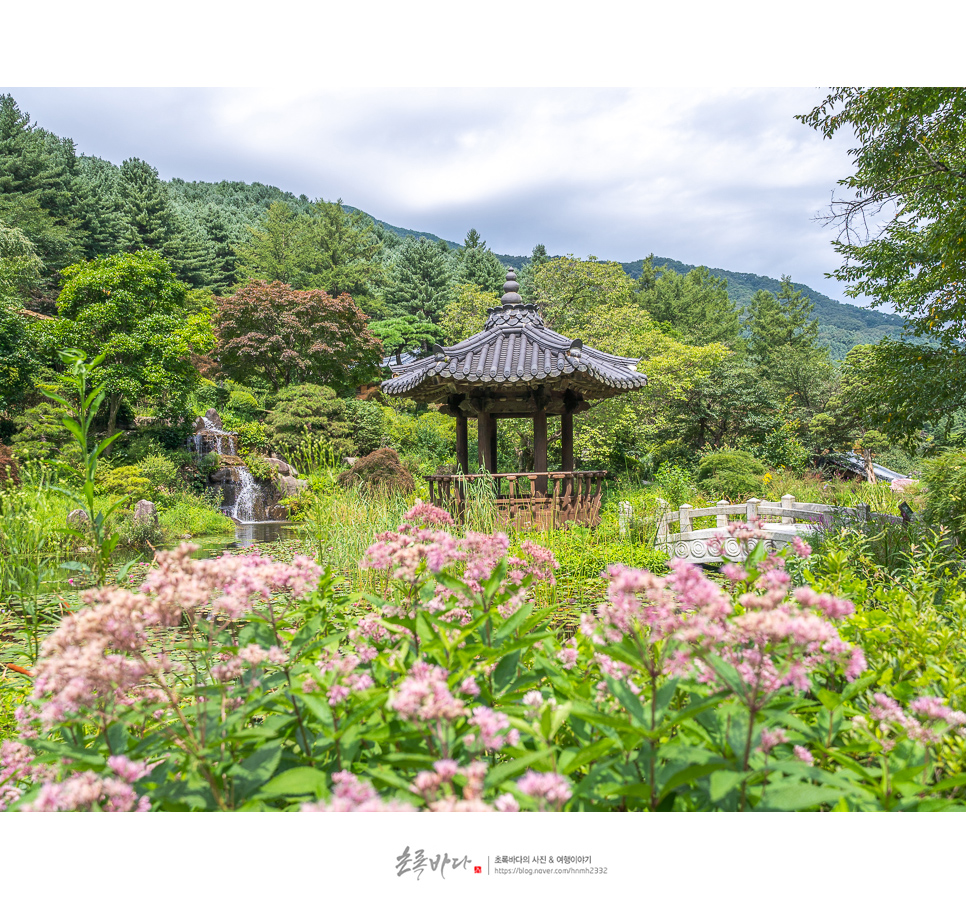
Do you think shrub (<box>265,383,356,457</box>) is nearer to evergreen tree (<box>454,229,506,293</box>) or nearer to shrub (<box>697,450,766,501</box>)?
shrub (<box>697,450,766,501</box>)

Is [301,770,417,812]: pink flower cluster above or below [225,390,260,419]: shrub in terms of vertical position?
below

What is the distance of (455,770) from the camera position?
24.0 inches

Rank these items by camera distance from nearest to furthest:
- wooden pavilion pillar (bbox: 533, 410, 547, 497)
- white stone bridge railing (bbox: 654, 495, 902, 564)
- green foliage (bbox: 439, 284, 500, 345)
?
white stone bridge railing (bbox: 654, 495, 902, 564) → wooden pavilion pillar (bbox: 533, 410, 547, 497) → green foliage (bbox: 439, 284, 500, 345)

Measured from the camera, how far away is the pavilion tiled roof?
17.4ft

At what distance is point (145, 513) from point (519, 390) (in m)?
6.51

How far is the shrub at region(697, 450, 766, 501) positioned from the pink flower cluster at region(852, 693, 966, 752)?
29.4ft

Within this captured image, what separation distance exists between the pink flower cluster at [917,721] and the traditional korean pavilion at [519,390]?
3.76 meters

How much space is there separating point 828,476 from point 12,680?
16.9m

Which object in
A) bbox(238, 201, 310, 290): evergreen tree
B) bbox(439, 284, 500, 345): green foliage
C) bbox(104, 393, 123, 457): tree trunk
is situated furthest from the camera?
bbox(238, 201, 310, 290): evergreen tree

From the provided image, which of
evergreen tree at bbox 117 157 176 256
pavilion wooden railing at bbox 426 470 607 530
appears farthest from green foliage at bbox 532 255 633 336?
evergreen tree at bbox 117 157 176 256

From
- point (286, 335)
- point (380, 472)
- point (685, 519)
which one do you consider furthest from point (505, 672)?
point (286, 335)

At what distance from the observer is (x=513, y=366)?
18.1 feet

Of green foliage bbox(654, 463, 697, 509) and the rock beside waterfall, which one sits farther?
the rock beside waterfall

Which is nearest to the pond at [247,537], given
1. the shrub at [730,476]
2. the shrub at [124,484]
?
the shrub at [124,484]
